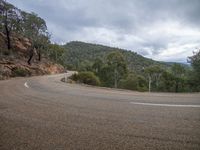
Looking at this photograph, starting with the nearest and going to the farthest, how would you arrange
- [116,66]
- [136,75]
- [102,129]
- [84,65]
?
[102,129], [136,75], [116,66], [84,65]

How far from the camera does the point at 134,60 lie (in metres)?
104

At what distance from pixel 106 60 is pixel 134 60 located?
4624cm

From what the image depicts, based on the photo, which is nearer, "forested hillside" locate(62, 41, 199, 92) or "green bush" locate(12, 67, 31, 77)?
"green bush" locate(12, 67, 31, 77)

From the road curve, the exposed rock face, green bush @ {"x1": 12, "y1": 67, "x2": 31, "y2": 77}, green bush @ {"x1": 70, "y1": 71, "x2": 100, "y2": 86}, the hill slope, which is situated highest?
the hill slope

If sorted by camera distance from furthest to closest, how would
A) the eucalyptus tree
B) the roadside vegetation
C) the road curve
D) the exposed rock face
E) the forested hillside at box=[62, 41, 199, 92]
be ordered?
the eucalyptus tree, the forested hillside at box=[62, 41, 199, 92], the roadside vegetation, the exposed rock face, the road curve

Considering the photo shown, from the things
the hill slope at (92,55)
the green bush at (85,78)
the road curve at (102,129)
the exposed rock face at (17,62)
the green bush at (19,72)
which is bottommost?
the road curve at (102,129)

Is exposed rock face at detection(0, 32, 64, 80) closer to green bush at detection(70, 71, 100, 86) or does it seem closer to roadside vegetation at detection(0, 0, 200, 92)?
roadside vegetation at detection(0, 0, 200, 92)

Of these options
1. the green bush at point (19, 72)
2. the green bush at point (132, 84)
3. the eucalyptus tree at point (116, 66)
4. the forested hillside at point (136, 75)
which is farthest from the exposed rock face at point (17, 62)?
the eucalyptus tree at point (116, 66)

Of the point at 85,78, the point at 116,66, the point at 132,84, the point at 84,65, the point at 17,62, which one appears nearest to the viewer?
the point at 85,78

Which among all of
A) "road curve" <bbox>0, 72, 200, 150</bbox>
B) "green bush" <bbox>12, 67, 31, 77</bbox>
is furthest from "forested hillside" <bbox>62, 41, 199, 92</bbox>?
"road curve" <bbox>0, 72, 200, 150</bbox>

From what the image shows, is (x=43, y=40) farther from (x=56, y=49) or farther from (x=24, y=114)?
(x=24, y=114)

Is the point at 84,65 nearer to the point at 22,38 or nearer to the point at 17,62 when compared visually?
the point at 22,38

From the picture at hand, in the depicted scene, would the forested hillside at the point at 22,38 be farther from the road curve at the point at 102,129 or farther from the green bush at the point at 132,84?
the road curve at the point at 102,129

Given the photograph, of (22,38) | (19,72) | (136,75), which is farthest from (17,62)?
(136,75)
